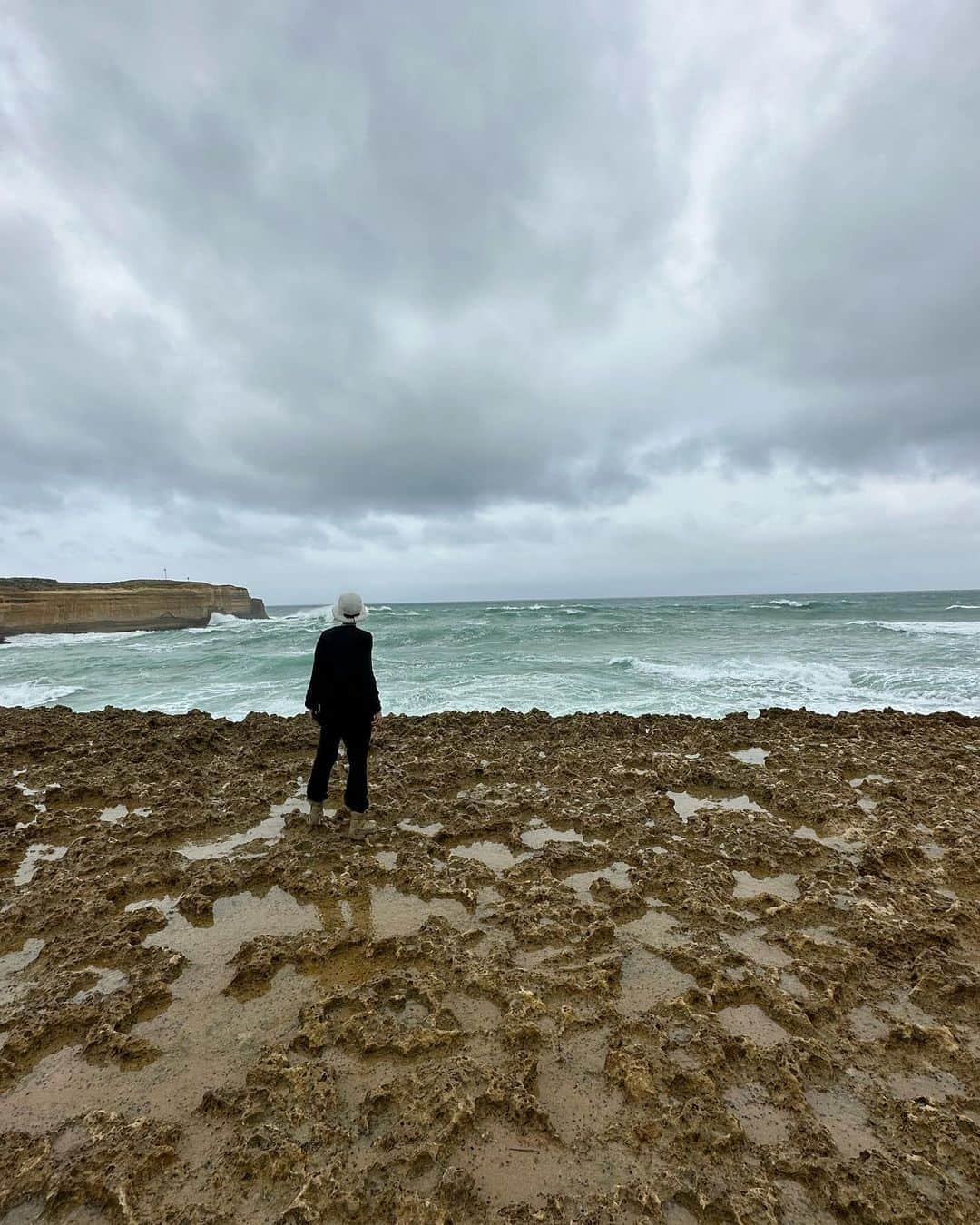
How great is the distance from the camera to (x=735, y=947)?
327 cm

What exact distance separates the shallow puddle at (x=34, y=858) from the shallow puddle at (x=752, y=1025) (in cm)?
475

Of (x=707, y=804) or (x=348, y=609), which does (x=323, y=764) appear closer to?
(x=348, y=609)

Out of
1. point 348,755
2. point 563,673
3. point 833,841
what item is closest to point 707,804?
point 833,841

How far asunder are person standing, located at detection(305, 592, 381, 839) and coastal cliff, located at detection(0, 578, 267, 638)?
4848 cm

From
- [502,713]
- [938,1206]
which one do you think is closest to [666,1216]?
[938,1206]

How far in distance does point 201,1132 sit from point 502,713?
7760 mm

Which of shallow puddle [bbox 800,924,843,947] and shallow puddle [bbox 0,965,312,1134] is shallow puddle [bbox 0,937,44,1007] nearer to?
shallow puddle [bbox 0,965,312,1134]

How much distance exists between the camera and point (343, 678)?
488cm

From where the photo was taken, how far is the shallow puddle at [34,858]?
170 inches

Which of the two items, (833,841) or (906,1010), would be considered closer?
(906,1010)

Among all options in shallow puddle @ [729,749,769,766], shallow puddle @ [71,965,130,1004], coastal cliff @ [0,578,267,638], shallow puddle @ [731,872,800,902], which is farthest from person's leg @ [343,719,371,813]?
coastal cliff @ [0,578,267,638]

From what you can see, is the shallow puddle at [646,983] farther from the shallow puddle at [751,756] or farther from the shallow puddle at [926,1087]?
the shallow puddle at [751,756]

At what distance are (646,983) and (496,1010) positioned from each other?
2.64 feet

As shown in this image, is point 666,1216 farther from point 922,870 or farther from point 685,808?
point 685,808
